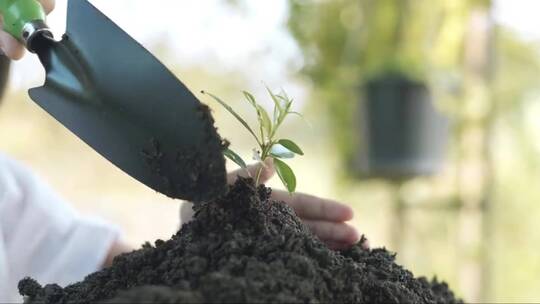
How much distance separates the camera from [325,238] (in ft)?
2.41

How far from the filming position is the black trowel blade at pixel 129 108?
0.46 meters

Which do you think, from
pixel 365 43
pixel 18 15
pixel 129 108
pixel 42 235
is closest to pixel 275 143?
pixel 129 108

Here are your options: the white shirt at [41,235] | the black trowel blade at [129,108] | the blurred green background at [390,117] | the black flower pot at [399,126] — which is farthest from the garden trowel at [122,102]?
the black flower pot at [399,126]

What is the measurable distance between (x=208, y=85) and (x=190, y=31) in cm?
24

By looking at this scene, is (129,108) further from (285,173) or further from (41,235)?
(41,235)

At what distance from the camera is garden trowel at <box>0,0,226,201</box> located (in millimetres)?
457

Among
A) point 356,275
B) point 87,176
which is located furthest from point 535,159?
point 356,275

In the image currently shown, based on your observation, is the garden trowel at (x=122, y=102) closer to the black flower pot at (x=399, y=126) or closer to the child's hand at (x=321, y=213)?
the child's hand at (x=321, y=213)

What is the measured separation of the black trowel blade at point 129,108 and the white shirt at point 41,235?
0.36 m

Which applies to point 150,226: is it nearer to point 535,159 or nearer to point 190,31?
point 190,31

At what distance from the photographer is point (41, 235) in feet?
3.03

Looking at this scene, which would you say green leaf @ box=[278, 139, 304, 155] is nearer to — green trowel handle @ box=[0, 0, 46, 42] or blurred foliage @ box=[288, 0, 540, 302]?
green trowel handle @ box=[0, 0, 46, 42]

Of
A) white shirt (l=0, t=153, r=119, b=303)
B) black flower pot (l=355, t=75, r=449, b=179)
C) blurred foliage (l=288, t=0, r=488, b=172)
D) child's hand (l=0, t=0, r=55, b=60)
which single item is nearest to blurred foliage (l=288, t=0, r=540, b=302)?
blurred foliage (l=288, t=0, r=488, b=172)

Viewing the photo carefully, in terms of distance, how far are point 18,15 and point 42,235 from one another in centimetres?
44
